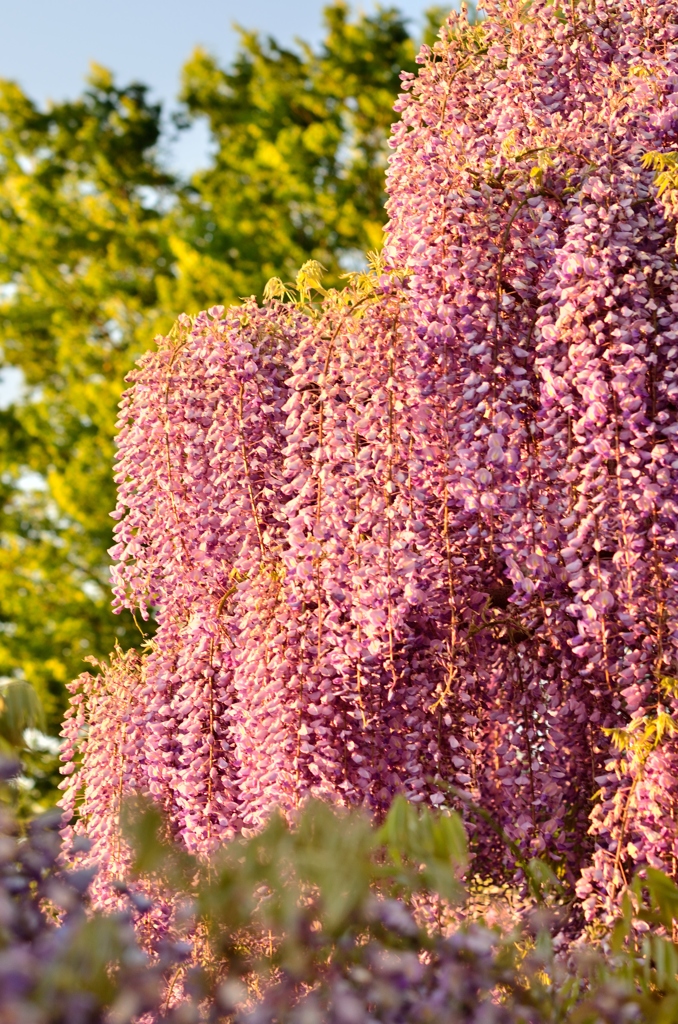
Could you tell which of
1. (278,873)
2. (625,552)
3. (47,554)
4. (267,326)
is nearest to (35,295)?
(47,554)

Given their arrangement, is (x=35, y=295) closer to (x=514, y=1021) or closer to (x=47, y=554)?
(x=47, y=554)

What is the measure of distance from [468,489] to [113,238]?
1129 cm

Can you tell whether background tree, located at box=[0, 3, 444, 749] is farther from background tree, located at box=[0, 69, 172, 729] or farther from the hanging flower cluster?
the hanging flower cluster

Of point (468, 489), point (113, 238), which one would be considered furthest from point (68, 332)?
point (468, 489)

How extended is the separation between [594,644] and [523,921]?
1.13 m

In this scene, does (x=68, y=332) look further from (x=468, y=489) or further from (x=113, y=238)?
(x=468, y=489)

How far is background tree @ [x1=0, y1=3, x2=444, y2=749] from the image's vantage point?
42.3 feet

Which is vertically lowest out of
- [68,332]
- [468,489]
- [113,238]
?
[468,489]

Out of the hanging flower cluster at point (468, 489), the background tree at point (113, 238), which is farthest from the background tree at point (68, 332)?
the hanging flower cluster at point (468, 489)

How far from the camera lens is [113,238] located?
49.2 feet

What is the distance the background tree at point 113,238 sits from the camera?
42.3 ft

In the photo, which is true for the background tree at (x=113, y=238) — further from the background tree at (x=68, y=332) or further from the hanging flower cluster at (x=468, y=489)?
the hanging flower cluster at (x=468, y=489)

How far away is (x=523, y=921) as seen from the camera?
4.80 metres

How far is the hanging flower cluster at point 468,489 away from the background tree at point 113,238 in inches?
285
